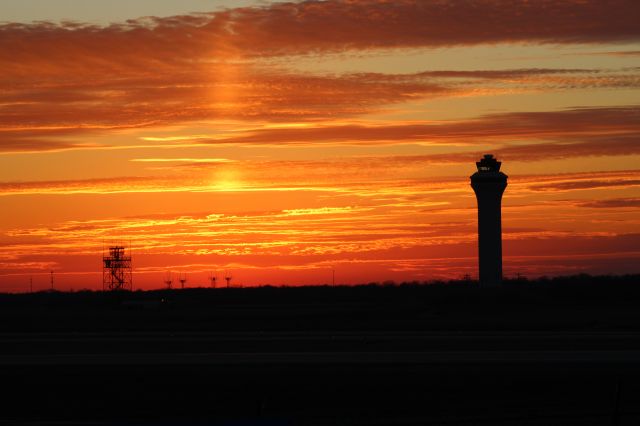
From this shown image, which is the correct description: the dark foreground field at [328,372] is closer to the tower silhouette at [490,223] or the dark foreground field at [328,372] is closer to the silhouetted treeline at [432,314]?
the silhouetted treeline at [432,314]

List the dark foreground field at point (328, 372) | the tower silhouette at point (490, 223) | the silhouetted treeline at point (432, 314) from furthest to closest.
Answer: the tower silhouette at point (490, 223)
the silhouetted treeline at point (432, 314)
the dark foreground field at point (328, 372)

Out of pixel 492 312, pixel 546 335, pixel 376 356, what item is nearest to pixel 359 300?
pixel 492 312

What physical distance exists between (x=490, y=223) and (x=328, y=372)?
7308 cm

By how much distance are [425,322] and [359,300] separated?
2208 inches

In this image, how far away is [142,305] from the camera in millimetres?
118500

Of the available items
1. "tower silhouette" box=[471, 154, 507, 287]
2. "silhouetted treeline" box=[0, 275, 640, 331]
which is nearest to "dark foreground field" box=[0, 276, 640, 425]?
"silhouetted treeline" box=[0, 275, 640, 331]

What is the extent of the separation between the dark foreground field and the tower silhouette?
30.4 meters

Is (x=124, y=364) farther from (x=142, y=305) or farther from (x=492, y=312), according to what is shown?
(x=142, y=305)

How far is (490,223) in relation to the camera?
111 metres

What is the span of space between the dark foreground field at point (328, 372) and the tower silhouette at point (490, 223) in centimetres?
3041

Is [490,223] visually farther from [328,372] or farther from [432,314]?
[328,372]

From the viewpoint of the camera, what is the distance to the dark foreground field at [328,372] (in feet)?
103

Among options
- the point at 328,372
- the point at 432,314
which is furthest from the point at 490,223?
the point at 328,372

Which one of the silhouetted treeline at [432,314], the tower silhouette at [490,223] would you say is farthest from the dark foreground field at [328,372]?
the tower silhouette at [490,223]
